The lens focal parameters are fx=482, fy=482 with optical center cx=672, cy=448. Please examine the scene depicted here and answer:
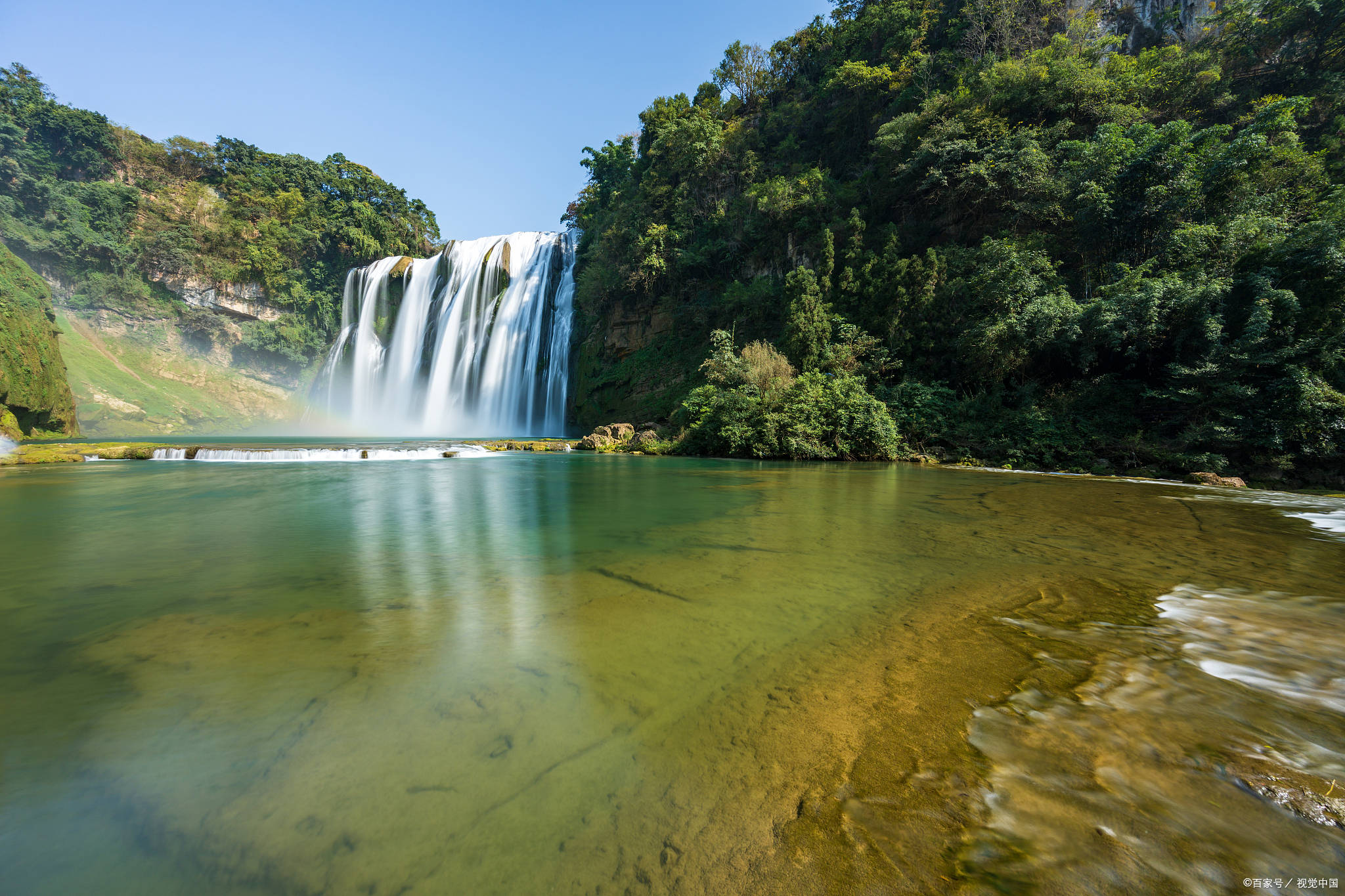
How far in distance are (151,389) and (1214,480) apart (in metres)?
49.7

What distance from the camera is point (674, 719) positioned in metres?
1.89

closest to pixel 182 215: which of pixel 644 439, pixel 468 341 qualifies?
pixel 468 341

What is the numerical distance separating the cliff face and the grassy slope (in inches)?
288

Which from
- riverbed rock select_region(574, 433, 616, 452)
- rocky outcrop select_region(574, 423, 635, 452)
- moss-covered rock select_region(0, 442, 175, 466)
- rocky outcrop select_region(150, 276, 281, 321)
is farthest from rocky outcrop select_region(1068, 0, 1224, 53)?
rocky outcrop select_region(150, 276, 281, 321)

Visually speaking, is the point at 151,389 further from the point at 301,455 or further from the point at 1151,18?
the point at 1151,18

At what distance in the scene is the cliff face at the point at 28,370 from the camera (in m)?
17.7

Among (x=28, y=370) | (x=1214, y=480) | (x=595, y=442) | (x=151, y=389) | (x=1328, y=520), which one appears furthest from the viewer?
(x=151, y=389)

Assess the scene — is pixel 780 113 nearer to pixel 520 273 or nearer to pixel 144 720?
pixel 520 273

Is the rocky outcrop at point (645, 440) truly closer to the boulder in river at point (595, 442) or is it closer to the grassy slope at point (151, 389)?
the boulder in river at point (595, 442)

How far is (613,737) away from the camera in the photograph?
5.80 feet

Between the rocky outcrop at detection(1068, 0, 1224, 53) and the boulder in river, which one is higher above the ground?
the rocky outcrop at detection(1068, 0, 1224, 53)

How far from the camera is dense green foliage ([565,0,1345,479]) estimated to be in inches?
386

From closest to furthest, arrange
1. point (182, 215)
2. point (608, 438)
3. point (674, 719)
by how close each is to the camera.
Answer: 1. point (674, 719)
2. point (608, 438)
3. point (182, 215)

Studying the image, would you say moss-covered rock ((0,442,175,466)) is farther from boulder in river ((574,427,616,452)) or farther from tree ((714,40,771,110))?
tree ((714,40,771,110))
